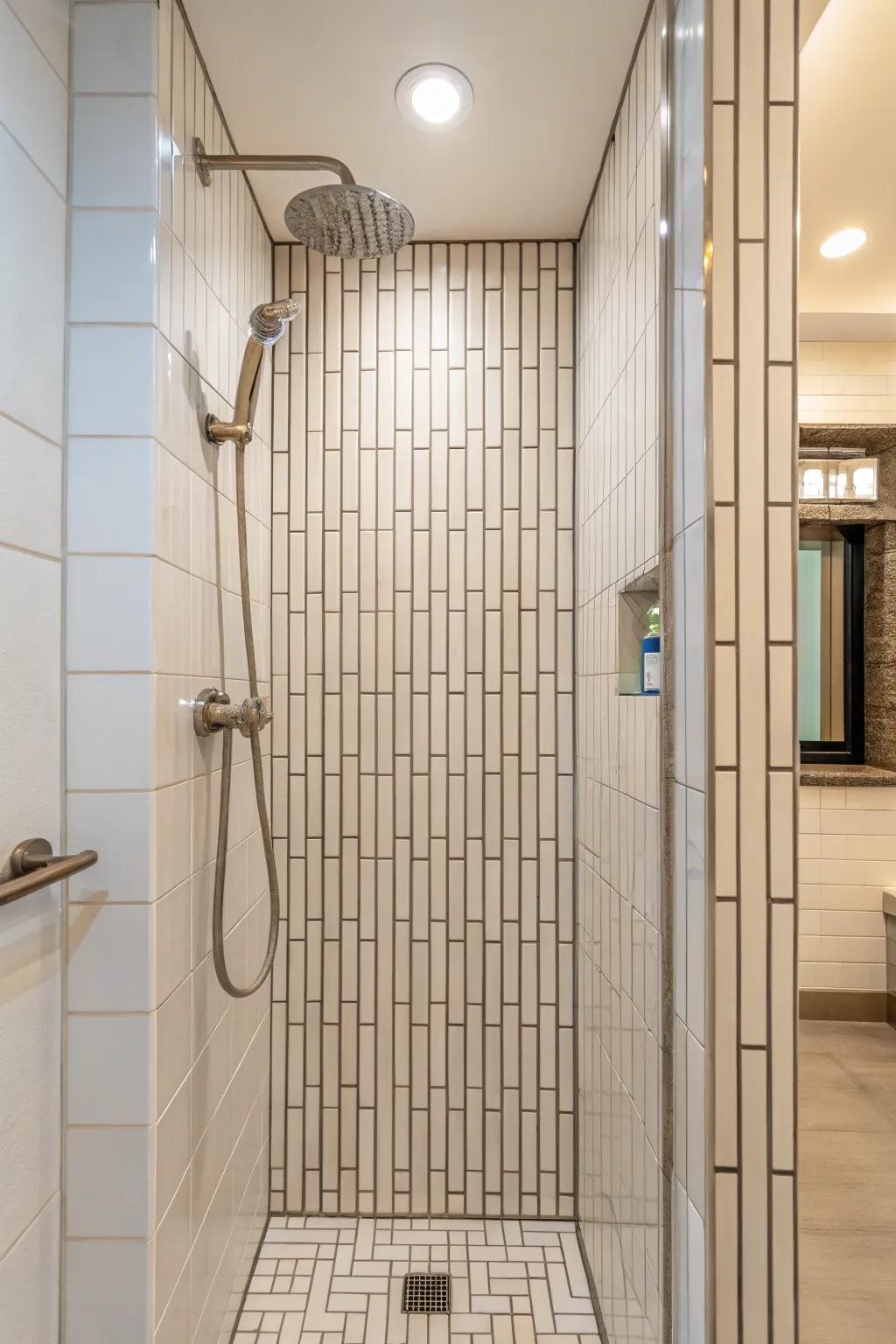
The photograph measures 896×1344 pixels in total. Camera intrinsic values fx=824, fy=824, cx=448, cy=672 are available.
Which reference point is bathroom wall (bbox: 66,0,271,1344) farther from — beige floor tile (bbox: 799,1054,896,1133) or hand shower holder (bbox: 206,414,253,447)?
beige floor tile (bbox: 799,1054,896,1133)

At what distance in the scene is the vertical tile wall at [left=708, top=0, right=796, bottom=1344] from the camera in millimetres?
984

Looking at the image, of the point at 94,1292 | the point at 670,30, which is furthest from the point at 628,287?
the point at 94,1292

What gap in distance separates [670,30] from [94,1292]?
195 centimetres

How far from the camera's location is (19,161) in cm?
104

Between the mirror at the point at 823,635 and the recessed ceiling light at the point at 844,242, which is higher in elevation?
the recessed ceiling light at the point at 844,242

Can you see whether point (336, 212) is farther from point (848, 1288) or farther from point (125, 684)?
point (848, 1288)

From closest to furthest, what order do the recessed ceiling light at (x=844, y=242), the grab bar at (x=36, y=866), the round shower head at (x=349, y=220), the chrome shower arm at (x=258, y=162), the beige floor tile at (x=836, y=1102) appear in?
the grab bar at (x=36, y=866)
the round shower head at (x=349, y=220)
the chrome shower arm at (x=258, y=162)
the recessed ceiling light at (x=844, y=242)
the beige floor tile at (x=836, y=1102)

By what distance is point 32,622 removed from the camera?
3.59 ft

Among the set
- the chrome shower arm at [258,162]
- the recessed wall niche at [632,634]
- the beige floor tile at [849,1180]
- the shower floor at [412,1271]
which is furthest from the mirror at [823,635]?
the chrome shower arm at [258,162]

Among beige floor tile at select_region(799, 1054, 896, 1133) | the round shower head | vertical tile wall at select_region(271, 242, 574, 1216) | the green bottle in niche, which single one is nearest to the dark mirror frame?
beige floor tile at select_region(799, 1054, 896, 1133)

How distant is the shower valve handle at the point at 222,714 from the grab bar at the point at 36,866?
13.0 inches

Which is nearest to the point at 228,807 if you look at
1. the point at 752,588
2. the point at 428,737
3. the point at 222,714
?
the point at 222,714

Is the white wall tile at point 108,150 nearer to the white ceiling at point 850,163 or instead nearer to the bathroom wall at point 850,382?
the white ceiling at point 850,163

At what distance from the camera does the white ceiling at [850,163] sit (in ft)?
4.95
